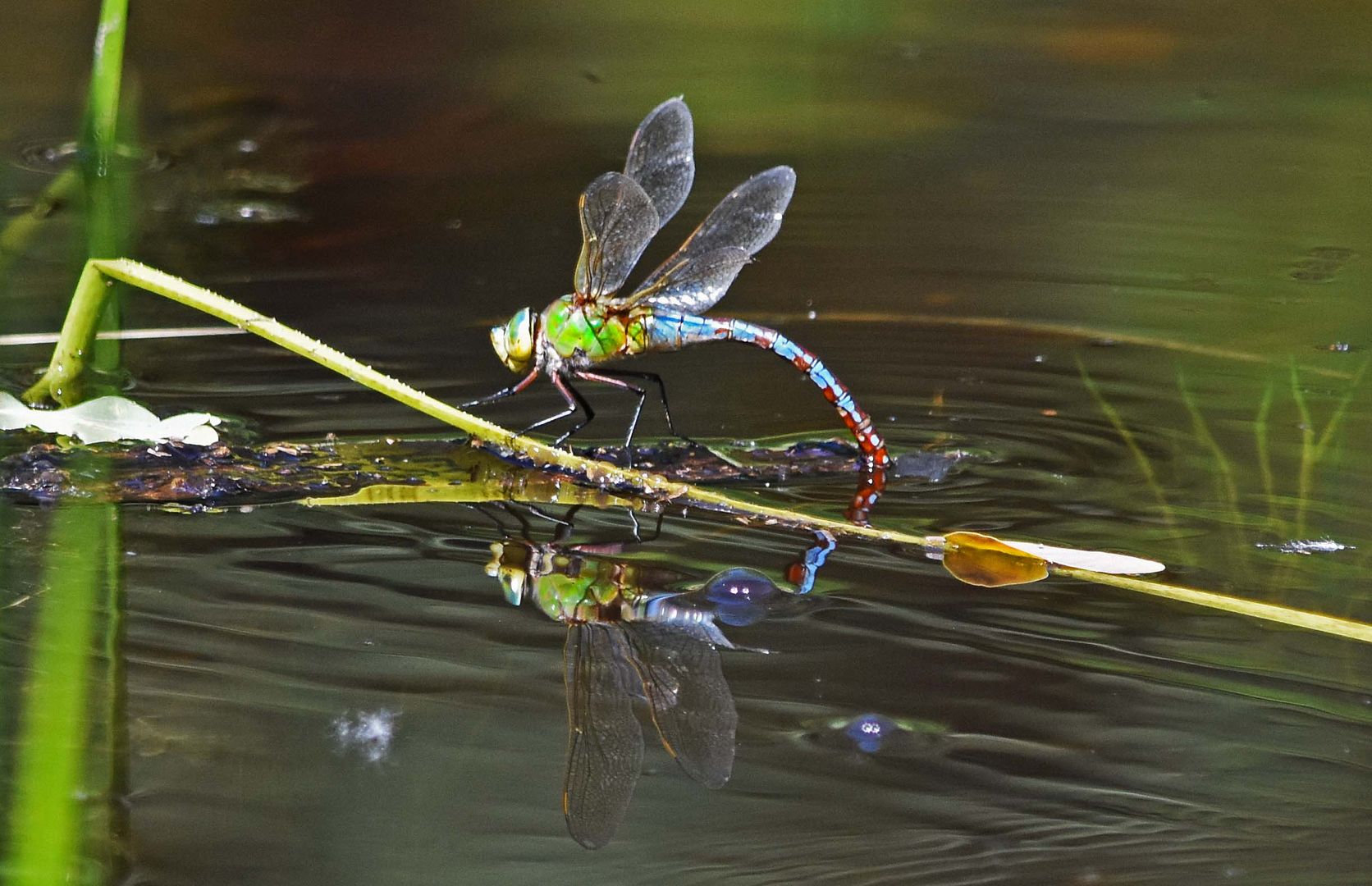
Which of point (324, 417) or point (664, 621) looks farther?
point (324, 417)

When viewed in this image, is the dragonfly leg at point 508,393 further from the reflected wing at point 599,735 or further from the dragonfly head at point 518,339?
the reflected wing at point 599,735

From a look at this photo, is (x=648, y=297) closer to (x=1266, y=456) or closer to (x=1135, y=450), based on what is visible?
(x=1135, y=450)

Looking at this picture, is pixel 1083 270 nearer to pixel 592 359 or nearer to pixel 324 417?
pixel 592 359

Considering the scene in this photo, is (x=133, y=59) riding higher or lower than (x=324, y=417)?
higher

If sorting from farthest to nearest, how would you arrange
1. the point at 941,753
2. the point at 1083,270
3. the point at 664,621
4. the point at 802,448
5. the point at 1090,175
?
the point at 1090,175, the point at 1083,270, the point at 802,448, the point at 664,621, the point at 941,753

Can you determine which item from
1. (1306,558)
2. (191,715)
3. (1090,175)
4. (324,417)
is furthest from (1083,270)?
(191,715)

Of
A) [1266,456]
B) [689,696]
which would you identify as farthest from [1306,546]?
[689,696]
